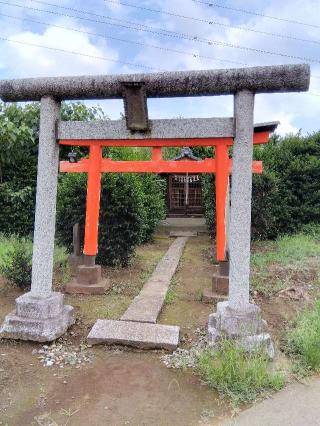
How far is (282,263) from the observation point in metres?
7.93

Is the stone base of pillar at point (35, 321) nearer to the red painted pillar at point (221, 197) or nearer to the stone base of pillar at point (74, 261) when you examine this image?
the red painted pillar at point (221, 197)

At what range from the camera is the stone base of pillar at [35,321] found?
4043mm

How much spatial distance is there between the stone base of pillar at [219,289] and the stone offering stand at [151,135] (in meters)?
1.47

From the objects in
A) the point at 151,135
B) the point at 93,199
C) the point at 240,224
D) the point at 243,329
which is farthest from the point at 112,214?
the point at 243,329

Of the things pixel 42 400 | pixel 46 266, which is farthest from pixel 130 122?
pixel 42 400

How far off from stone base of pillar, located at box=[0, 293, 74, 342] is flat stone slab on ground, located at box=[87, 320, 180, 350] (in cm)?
40

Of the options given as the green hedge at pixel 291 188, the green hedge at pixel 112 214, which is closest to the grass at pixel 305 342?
the green hedge at pixel 112 214

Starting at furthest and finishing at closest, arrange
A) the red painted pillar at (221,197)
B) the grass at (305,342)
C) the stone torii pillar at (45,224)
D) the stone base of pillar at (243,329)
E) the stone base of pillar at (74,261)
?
the stone base of pillar at (74,261), the red painted pillar at (221,197), the stone torii pillar at (45,224), the stone base of pillar at (243,329), the grass at (305,342)

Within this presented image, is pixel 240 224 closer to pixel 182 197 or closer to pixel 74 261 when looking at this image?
pixel 74 261

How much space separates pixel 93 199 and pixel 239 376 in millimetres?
3577

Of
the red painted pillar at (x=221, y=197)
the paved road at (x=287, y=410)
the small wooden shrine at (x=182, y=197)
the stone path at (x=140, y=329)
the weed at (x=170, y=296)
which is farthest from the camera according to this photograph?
the small wooden shrine at (x=182, y=197)

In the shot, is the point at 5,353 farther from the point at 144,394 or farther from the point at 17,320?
the point at 144,394

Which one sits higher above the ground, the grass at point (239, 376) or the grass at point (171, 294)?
the grass at point (171, 294)

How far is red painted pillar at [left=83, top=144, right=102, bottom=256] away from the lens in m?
5.91
